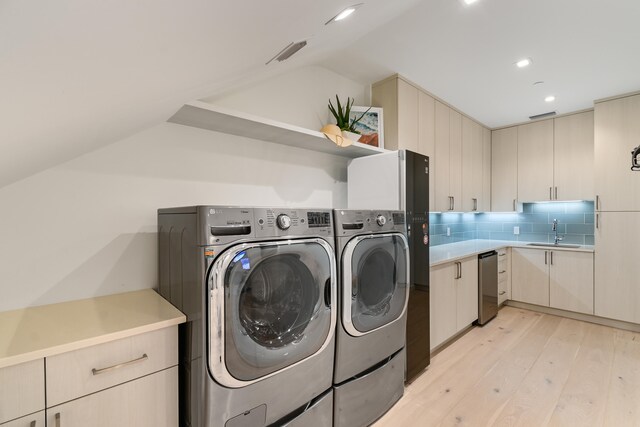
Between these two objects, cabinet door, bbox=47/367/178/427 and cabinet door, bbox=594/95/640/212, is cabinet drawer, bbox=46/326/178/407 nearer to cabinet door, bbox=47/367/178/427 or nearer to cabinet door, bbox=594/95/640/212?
cabinet door, bbox=47/367/178/427

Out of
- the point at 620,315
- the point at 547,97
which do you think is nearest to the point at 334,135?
the point at 547,97

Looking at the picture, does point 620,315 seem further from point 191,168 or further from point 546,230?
point 191,168

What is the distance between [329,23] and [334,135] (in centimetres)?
111

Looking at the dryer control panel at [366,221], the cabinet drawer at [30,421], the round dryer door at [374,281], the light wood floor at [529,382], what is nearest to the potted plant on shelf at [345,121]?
the dryer control panel at [366,221]

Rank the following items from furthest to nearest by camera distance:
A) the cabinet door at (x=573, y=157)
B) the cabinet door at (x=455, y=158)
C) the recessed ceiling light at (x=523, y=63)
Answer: the cabinet door at (x=573, y=157) → the cabinet door at (x=455, y=158) → the recessed ceiling light at (x=523, y=63)

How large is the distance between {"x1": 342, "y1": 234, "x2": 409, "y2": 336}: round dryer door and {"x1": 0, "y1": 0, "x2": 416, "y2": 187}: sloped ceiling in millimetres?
1120

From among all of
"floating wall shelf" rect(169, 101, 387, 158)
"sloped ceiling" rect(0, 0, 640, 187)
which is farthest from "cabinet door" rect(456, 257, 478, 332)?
"sloped ceiling" rect(0, 0, 640, 187)

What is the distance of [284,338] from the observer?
1.37 m

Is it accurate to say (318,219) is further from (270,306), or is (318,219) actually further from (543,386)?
(543,386)

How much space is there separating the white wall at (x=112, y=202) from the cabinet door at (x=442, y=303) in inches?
64.9

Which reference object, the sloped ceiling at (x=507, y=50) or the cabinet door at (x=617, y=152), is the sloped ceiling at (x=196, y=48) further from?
the cabinet door at (x=617, y=152)

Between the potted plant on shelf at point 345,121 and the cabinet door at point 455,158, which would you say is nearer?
the potted plant on shelf at point 345,121

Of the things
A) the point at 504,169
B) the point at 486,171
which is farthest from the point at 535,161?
the point at 486,171

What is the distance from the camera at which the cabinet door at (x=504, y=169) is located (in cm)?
415
